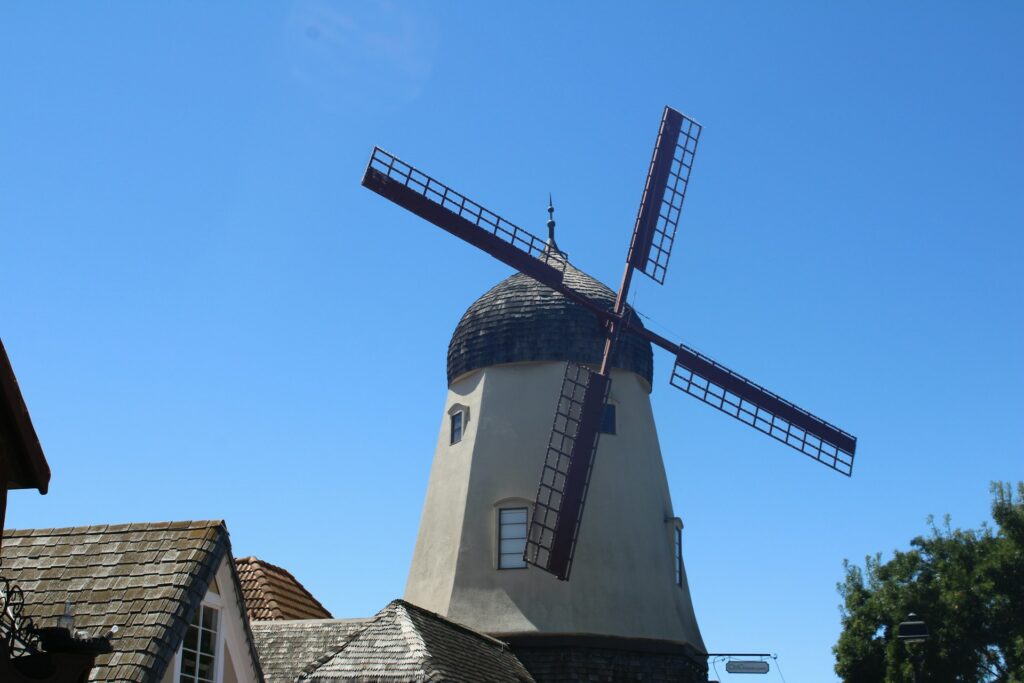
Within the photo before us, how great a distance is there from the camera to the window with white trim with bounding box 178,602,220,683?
11.1 metres

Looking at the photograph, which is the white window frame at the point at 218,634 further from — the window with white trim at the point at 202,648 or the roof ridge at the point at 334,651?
the roof ridge at the point at 334,651

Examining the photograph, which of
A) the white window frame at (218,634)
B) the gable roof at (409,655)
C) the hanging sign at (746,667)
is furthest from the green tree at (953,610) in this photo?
the white window frame at (218,634)

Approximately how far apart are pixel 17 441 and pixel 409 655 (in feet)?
34.7

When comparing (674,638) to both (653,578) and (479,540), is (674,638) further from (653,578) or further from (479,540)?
(479,540)

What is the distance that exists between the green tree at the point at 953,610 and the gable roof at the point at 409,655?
13.2 metres

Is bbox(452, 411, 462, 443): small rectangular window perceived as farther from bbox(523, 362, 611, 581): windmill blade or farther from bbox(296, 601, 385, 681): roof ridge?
bbox(296, 601, 385, 681): roof ridge

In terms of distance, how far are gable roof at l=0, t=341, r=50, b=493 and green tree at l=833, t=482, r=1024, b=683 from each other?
24444 mm

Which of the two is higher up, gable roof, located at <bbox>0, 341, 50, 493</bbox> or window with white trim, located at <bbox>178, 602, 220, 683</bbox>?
gable roof, located at <bbox>0, 341, 50, 493</bbox>

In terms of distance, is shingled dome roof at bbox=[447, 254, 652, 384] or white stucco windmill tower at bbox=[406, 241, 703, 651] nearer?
white stucco windmill tower at bbox=[406, 241, 703, 651]

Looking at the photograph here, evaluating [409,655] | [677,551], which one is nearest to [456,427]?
[677,551]

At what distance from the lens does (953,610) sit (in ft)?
100

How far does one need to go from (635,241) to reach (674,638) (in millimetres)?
8392

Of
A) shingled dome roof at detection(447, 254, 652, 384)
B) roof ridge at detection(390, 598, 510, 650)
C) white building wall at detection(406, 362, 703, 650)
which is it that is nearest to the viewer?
roof ridge at detection(390, 598, 510, 650)

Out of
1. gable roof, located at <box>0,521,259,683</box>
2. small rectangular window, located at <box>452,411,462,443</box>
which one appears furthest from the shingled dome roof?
gable roof, located at <box>0,521,259,683</box>
